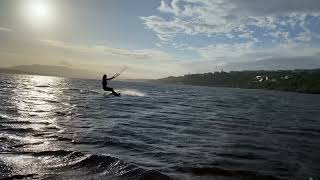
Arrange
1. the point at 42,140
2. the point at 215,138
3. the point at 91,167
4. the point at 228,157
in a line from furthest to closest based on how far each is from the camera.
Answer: the point at 215,138 < the point at 42,140 < the point at 228,157 < the point at 91,167

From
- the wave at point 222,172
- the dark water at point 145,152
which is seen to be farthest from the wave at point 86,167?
the wave at point 222,172

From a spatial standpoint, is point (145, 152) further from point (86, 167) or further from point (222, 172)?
point (222, 172)

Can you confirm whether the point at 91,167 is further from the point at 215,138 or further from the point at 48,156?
the point at 215,138

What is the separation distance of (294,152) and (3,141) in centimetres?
1287

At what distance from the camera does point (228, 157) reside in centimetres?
1484

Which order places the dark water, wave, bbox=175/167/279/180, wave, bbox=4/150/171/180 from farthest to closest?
1. wave, bbox=175/167/279/180
2. the dark water
3. wave, bbox=4/150/171/180

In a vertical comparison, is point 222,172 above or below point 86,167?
below

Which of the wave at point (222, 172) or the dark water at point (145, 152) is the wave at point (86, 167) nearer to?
the dark water at point (145, 152)

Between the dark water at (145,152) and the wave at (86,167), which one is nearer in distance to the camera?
the wave at (86,167)

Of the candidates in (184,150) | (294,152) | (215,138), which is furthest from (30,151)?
(294,152)

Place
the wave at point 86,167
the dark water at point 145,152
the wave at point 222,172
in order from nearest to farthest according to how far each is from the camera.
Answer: the wave at point 86,167, the dark water at point 145,152, the wave at point 222,172

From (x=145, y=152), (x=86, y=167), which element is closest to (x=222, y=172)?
(x=145, y=152)

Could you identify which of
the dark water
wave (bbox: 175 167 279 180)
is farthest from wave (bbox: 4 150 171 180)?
wave (bbox: 175 167 279 180)

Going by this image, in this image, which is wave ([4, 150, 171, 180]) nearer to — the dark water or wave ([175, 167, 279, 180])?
→ the dark water
